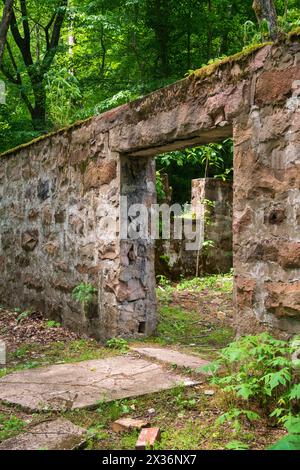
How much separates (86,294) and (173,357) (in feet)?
4.20

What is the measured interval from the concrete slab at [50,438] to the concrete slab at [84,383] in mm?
269

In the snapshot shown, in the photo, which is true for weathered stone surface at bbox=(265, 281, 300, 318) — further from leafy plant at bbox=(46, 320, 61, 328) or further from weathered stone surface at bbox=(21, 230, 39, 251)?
weathered stone surface at bbox=(21, 230, 39, 251)

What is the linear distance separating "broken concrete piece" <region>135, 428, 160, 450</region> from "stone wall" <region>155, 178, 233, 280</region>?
538 cm

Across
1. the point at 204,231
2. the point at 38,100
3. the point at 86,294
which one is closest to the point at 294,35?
the point at 86,294

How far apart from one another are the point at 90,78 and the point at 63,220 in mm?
6617

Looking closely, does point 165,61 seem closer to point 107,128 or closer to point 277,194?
point 107,128

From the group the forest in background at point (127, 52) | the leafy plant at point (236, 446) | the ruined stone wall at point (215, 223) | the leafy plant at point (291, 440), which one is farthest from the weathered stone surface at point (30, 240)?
the leafy plant at point (291, 440)

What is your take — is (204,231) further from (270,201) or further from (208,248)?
(270,201)

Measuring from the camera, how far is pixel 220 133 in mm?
3574

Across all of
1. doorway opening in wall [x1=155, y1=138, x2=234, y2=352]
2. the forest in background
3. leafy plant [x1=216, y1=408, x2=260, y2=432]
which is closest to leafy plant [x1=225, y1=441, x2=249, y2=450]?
leafy plant [x1=216, y1=408, x2=260, y2=432]

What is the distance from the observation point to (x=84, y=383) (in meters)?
3.27

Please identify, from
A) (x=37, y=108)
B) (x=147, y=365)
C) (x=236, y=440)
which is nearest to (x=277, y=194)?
(x=236, y=440)

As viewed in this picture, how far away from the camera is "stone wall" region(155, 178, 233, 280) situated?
7.94m
